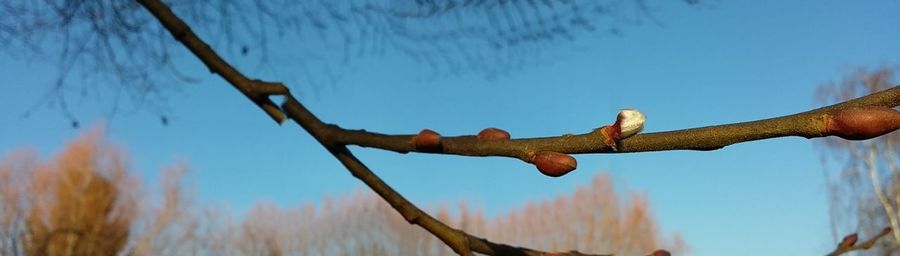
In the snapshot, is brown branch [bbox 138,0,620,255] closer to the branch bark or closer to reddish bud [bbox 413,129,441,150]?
the branch bark

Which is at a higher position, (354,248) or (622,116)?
(354,248)

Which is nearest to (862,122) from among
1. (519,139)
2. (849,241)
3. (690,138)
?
(690,138)

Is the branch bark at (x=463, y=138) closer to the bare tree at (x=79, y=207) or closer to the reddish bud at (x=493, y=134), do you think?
the reddish bud at (x=493, y=134)

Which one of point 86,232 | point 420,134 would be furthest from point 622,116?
point 86,232

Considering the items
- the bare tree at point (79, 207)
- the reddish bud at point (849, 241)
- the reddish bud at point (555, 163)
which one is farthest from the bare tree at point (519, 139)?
the bare tree at point (79, 207)

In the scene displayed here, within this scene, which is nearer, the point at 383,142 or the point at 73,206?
the point at 383,142

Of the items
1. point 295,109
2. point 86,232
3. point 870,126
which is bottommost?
point 870,126

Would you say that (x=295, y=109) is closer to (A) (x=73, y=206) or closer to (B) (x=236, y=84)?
(B) (x=236, y=84)
